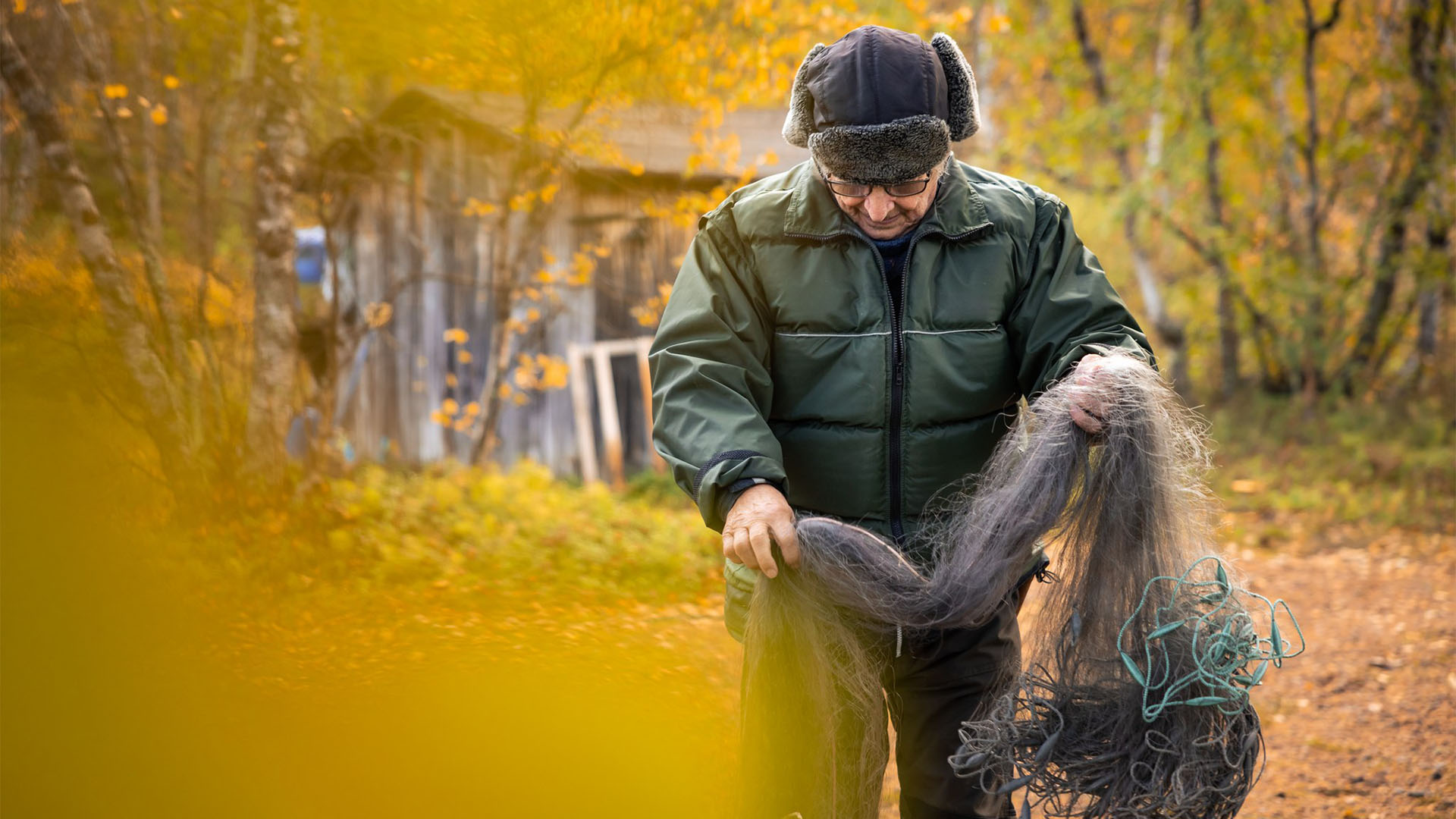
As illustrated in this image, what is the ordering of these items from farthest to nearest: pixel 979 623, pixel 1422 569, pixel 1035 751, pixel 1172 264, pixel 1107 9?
pixel 1172 264
pixel 1107 9
pixel 1422 569
pixel 979 623
pixel 1035 751

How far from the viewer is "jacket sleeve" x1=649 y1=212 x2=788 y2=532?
2.02 metres

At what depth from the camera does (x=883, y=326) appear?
225 cm

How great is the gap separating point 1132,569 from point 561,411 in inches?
360

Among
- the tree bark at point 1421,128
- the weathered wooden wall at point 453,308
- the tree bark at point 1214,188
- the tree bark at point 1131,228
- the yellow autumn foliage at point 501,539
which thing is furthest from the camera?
the tree bark at point 1131,228

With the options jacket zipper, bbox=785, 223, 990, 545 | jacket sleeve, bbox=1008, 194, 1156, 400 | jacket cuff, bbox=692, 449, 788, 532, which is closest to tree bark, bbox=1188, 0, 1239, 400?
jacket sleeve, bbox=1008, 194, 1156, 400

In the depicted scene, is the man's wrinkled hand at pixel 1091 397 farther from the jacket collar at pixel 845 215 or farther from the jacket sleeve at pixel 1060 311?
the jacket collar at pixel 845 215

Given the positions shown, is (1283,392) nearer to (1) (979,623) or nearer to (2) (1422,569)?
(2) (1422,569)

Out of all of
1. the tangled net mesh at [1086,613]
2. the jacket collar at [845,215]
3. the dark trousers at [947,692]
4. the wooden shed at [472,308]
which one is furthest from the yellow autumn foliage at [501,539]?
the jacket collar at [845,215]

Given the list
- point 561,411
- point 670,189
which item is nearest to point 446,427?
point 561,411

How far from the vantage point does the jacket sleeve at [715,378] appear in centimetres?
202

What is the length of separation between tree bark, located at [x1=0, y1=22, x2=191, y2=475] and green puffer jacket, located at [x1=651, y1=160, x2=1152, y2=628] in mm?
1183

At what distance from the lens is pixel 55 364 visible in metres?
1.58

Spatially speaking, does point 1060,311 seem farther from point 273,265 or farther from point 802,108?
point 273,265

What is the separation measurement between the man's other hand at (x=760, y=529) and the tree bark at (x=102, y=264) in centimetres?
106
